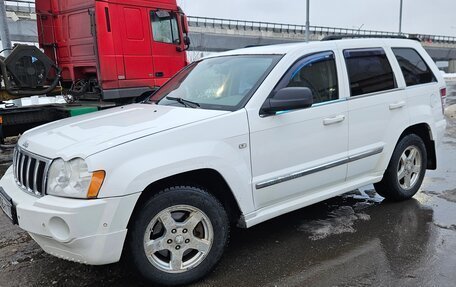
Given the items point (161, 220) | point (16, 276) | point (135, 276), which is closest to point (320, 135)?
point (161, 220)

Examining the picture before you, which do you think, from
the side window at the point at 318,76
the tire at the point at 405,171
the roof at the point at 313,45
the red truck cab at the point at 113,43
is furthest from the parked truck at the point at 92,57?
the tire at the point at 405,171

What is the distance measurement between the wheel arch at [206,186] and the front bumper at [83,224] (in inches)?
6.6

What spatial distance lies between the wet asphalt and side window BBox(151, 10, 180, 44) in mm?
5307

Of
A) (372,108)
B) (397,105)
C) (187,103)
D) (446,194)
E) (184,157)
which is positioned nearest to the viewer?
(184,157)

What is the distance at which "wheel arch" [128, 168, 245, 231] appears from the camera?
308cm

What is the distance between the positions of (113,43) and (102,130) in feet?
17.6

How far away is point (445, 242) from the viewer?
3943mm

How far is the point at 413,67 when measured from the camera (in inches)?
198

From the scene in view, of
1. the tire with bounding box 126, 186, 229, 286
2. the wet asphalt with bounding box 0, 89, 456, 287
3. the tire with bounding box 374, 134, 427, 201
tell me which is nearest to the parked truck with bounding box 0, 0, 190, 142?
the wet asphalt with bounding box 0, 89, 456, 287

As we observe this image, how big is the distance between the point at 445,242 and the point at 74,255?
3.17 metres

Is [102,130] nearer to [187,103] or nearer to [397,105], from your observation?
[187,103]

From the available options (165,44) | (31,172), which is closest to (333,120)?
(31,172)

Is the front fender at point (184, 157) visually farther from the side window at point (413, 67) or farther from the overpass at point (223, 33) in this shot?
the overpass at point (223, 33)

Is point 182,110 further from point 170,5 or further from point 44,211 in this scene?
point 170,5
